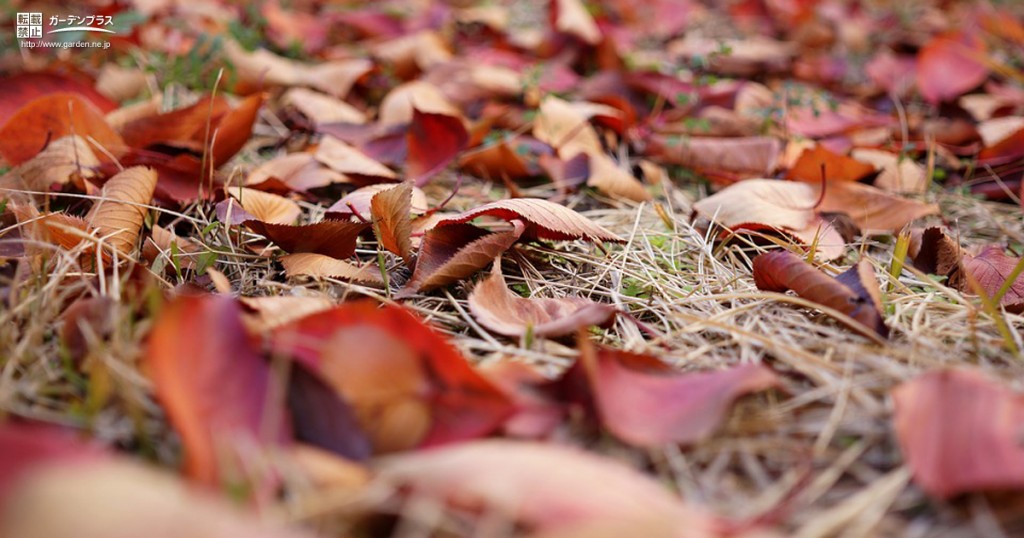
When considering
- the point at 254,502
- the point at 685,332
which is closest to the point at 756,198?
the point at 685,332

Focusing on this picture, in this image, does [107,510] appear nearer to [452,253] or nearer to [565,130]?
[452,253]

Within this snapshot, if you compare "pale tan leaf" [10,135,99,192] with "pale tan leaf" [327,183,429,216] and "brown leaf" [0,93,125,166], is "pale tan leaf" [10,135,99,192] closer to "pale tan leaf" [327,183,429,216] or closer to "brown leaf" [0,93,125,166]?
"brown leaf" [0,93,125,166]

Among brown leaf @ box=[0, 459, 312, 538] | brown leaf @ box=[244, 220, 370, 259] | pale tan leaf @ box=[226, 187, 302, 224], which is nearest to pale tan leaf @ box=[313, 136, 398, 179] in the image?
pale tan leaf @ box=[226, 187, 302, 224]

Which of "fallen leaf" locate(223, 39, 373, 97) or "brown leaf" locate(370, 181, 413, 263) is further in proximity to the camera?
"fallen leaf" locate(223, 39, 373, 97)

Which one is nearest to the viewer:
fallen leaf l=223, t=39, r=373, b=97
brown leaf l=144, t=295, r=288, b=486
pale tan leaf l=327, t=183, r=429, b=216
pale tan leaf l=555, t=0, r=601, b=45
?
brown leaf l=144, t=295, r=288, b=486

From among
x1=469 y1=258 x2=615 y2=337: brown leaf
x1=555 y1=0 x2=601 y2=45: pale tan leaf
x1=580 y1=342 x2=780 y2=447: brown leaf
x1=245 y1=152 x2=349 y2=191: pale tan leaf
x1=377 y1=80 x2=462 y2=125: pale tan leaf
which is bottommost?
x1=245 y1=152 x2=349 y2=191: pale tan leaf

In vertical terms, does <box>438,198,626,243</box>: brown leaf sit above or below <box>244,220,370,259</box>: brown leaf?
above

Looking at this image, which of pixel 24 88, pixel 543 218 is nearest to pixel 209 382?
pixel 543 218
